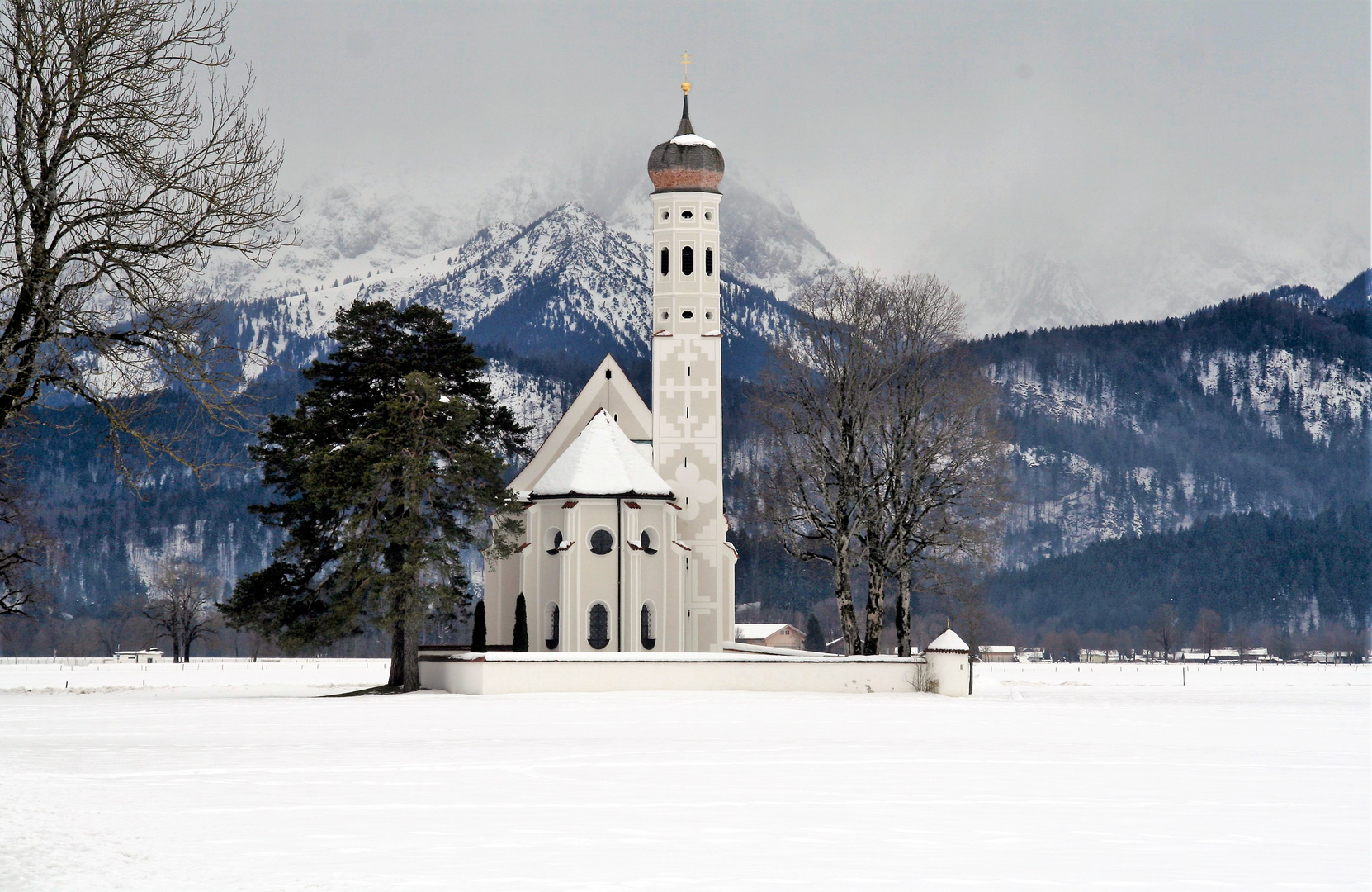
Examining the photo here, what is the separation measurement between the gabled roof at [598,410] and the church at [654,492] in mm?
55

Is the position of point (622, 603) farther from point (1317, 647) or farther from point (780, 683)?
point (1317, 647)

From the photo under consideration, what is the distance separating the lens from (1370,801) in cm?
1936

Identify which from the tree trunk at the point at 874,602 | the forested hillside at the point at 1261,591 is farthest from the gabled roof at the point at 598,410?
the forested hillside at the point at 1261,591

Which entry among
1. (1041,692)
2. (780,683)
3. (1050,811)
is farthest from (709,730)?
(1041,692)

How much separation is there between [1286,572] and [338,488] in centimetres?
17734

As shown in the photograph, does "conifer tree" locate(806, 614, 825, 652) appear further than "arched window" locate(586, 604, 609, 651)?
Yes

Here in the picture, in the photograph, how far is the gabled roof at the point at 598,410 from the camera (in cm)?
6112

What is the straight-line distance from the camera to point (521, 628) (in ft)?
169

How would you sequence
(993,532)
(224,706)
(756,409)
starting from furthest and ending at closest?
(756,409), (993,532), (224,706)

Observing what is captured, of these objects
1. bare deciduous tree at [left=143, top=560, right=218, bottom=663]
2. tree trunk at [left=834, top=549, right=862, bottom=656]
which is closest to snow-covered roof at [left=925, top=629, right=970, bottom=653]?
tree trunk at [left=834, top=549, right=862, bottom=656]

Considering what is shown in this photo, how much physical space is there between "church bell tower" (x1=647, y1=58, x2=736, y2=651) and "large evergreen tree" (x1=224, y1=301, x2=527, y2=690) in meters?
10.3

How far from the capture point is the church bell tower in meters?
58.6

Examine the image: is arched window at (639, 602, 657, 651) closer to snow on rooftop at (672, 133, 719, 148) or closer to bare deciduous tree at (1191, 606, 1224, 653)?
snow on rooftop at (672, 133, 719, 148)

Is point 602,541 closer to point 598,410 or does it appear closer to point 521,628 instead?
point 521,628
